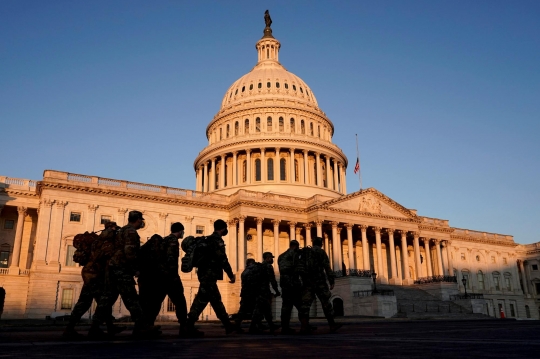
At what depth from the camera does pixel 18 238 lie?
45.6 m

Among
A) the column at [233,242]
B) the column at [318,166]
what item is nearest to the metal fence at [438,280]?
the column at [318,166]

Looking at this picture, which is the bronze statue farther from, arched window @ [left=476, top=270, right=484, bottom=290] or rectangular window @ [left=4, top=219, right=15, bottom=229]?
rectangular window @ [left=4, top=219, right=15, bottom=229]

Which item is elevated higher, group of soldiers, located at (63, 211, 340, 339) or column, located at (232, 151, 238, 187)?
column, located at (232, 151, 238, 187)

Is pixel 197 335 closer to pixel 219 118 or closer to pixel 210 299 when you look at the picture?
pixel 210 299

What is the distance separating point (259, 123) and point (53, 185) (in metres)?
37.7

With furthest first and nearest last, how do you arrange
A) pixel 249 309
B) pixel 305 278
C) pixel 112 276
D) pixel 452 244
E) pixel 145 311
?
pixel 452 244 → pixel 249 309 → pixel 305 278 → pixel 145 311 → pixel 112 276

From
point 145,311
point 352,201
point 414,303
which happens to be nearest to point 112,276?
point 145,311

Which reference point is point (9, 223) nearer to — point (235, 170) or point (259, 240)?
point (259, 240)

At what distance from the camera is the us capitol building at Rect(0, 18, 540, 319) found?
44.4 m

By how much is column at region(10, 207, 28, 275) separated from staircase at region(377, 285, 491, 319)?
36325mm

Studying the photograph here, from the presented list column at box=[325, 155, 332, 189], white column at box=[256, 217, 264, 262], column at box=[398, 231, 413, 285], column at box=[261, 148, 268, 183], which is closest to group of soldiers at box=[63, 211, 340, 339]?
white column at box=[256, 217, 264, 262]

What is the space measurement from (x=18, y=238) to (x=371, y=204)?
127 ft

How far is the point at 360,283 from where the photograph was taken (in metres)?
46.8

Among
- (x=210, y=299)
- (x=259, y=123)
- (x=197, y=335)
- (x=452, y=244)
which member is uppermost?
(x=259, y=123)
